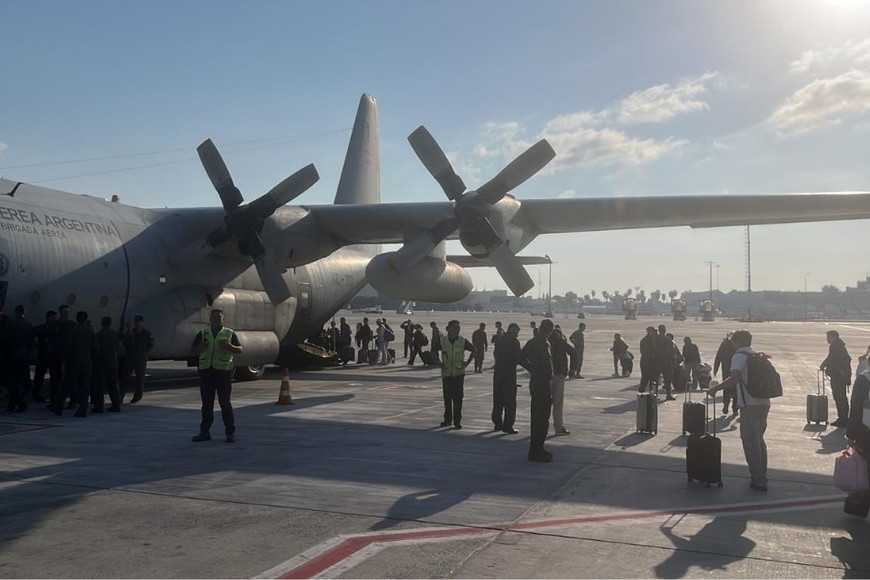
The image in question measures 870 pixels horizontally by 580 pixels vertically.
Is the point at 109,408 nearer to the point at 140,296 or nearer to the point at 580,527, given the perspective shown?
the point at 140,296

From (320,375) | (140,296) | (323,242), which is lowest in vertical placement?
(320,375)

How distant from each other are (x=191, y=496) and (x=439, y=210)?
1167cm

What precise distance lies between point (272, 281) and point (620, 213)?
8247mm

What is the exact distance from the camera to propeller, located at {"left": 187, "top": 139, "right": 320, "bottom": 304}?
658 inches

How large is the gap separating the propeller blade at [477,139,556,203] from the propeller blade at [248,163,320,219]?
13.6 ft

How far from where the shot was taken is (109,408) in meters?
12.9

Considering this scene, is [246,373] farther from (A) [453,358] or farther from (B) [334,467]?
(B) [334,467]

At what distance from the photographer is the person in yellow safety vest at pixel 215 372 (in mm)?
9953

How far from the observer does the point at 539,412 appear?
916 cm

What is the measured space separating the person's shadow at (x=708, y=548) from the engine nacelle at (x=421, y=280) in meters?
10.7

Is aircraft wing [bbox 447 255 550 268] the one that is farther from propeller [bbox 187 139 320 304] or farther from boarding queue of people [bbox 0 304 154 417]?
boarding queue of people [bbox 0 304 154 417]

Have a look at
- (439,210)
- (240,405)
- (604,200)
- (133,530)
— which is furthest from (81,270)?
(604,200)

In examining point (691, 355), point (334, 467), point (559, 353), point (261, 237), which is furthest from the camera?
point (691, 355)

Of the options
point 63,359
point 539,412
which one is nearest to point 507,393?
point 539,412
